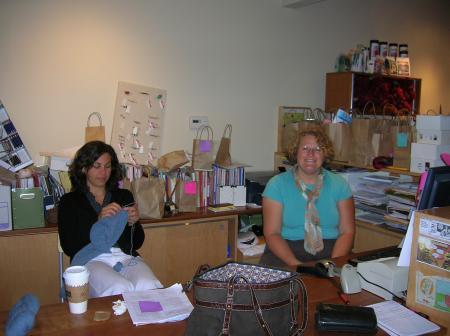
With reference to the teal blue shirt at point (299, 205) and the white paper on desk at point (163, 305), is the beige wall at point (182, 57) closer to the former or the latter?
the teal blue shirt at point (299, 205)

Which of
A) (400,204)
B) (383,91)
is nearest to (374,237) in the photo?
(400,204)

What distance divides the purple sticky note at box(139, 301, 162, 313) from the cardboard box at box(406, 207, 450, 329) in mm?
900

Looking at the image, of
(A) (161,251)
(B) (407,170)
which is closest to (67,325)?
(A) (161,251)

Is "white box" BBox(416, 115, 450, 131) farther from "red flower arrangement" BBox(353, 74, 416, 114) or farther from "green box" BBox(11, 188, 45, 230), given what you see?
"green box" BBox(11, 188, 45, 230)

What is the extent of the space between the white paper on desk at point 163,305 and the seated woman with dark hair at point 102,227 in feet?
2.27

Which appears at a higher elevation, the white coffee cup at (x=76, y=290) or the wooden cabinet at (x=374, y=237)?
the white coffee cup at (x=76, y=290)

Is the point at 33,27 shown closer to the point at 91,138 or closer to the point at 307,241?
the point at 91,138

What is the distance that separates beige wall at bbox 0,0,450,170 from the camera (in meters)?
2.98

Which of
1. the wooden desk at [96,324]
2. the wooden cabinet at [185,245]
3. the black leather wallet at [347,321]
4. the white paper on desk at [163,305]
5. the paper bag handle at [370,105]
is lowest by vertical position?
the wooden cabinet at [185,245]

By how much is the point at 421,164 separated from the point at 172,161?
1.78 metres

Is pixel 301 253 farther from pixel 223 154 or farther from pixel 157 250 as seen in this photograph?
pixel 223 154

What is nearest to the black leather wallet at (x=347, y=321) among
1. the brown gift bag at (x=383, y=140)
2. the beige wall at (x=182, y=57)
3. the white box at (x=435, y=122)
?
the white box at (x=435, y=122)

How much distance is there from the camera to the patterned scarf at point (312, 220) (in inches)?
92.1

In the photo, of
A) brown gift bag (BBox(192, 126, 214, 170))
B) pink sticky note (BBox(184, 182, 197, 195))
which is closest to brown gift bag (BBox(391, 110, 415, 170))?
brown gift bag (BBox(192, 126, 214, 170))
